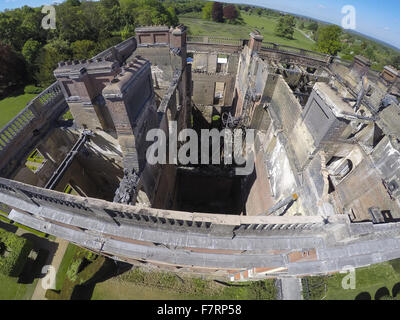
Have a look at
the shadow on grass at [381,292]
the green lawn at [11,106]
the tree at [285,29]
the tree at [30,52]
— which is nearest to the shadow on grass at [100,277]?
the shadow on grass at [381,292]

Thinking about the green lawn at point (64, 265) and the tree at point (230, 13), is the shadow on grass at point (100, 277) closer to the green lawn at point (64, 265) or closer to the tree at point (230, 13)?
the green lawn at point (64, 265)

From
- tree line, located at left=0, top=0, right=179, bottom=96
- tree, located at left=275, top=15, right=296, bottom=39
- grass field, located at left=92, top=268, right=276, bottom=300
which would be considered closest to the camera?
grass field, located at left=92, top=268, right=276, bottom=300

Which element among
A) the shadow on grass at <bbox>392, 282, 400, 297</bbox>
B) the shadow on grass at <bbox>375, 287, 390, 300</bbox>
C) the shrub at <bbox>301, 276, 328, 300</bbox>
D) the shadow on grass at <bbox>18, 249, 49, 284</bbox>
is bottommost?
the shadow on grass at <bbox>18, 249, 49, 284</bbox>

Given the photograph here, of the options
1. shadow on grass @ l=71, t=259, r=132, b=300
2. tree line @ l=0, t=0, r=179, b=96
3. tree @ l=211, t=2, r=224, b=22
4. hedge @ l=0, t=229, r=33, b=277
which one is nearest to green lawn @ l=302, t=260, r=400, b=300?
shadow on grass @ l=71, t=259, r=132, b=300

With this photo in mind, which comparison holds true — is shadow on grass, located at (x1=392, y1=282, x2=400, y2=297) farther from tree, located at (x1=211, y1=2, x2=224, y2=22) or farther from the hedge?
tree, located at (x1=211, y1=2, x2=224, y2=22)

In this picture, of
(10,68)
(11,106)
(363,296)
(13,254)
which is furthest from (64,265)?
(10,68)

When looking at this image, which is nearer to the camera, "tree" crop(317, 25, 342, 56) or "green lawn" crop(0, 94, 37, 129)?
"green lawn" crop(0, 94, 37, 129)
